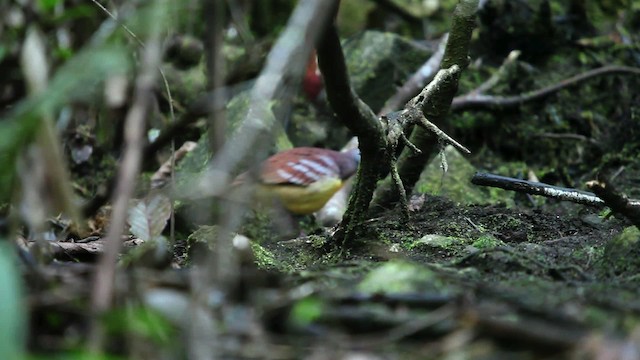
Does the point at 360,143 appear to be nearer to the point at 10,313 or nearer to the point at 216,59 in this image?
the point at 216,59

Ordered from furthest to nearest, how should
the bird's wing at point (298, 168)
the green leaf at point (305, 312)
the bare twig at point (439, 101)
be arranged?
the bird's wing at point (298, 168), the bare twig at point (439, 101), the green leaf at point (305, 312)

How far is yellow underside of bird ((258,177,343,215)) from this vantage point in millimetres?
5086

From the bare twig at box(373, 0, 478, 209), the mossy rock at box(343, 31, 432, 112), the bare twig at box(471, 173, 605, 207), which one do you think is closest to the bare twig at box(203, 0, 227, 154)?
the bare twig at box(373, 0, 478, 209)

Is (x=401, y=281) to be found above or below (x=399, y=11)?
above

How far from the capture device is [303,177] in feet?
16.5

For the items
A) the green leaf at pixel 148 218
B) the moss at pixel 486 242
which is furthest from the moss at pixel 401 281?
the green leaf at pixel 148 218

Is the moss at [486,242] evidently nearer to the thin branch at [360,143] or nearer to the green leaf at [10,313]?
the thin branch at [360,143]

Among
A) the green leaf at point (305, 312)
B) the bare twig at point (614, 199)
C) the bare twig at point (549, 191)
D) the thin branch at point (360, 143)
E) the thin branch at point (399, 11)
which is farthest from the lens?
the thin branch at point (399, 11)

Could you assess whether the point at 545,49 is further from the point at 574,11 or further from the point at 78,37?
the point at 78,37

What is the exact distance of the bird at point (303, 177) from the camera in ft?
16.5

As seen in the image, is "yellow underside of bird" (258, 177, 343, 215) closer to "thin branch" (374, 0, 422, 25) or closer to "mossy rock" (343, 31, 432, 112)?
"mossy rock" (343, 31, 432, 112)

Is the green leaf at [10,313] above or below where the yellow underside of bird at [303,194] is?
above

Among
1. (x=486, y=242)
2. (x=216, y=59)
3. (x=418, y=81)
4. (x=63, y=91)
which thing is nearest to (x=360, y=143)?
(x=486, y=242)

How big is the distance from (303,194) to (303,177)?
15 centimetres
